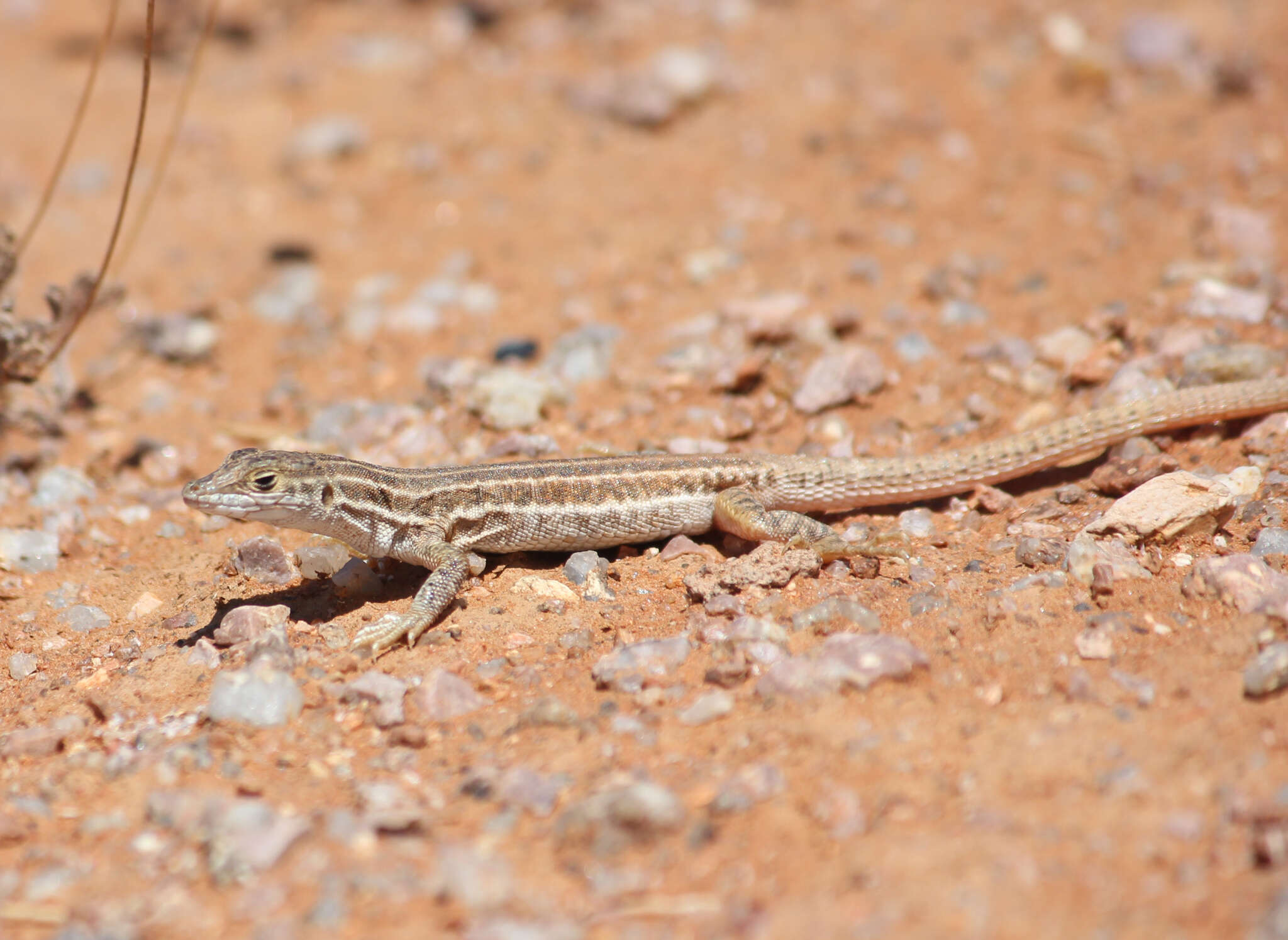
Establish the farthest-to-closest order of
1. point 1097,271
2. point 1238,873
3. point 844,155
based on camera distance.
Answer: point 844,155 → point 1097,271 → point 1238,873

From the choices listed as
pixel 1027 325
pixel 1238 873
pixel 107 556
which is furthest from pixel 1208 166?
pixel 107 556

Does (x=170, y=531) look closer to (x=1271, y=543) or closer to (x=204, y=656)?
(x=204, y=656)

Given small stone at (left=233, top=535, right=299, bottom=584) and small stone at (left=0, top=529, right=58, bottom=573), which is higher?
small stone at (left=233, top=535, right=299, bottom=584)

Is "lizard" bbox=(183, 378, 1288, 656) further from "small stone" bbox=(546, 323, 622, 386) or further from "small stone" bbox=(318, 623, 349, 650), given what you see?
"small stone" bbox=(546, 323, 622, 386)

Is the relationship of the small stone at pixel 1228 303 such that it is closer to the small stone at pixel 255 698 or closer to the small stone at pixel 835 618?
the small stone at pixel 835 618

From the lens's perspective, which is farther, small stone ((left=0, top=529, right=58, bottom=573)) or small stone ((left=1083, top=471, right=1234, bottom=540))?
small stone ((left=0, top=529, right=58, bottom=573))

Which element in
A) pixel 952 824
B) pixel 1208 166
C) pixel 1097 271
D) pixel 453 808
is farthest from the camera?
pixel 1208 166

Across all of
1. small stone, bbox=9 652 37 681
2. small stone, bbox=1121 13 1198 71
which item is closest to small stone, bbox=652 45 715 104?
small stone, bbox=1121 13 1198 71

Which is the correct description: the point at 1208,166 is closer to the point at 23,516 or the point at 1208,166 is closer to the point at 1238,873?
the point at 1238,873
